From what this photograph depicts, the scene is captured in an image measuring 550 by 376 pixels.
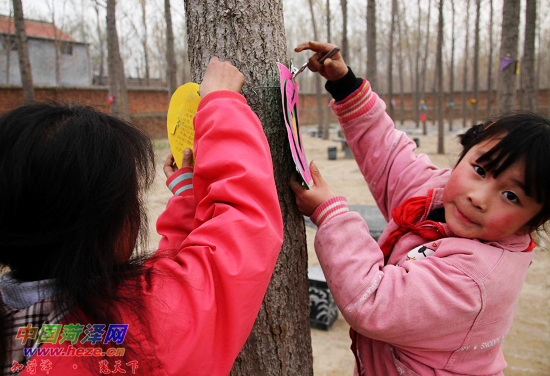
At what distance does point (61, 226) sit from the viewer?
747 mm

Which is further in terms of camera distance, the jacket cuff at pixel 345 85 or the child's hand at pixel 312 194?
the jacket cuff at pixel 345 85

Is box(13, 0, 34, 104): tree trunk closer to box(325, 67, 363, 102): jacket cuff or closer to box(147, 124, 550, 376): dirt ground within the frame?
box(147, 124, 550, 376): dirt ground

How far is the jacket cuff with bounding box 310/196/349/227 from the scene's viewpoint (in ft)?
3.67

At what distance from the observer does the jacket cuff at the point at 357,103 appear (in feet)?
4.57

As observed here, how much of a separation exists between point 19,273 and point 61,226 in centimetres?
14

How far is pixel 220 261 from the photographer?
790mm

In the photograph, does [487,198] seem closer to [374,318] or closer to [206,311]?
[374,318]

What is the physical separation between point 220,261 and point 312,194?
47 centimetres

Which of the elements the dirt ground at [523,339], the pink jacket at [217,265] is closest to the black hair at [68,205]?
the pink jacket at [217,265]

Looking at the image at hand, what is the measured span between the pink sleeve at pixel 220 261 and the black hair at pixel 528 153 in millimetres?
597

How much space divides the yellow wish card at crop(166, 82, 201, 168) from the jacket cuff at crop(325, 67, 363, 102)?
1.64 ft

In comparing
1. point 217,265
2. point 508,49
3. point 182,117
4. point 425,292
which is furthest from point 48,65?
point 425,292

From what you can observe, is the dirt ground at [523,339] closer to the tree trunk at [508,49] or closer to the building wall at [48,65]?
the tree trunk at [508,49]

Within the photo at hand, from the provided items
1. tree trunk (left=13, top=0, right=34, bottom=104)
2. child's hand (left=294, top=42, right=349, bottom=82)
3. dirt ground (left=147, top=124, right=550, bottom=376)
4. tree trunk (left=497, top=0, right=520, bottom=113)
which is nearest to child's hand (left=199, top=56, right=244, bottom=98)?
child's hand (left=294, top=42, right=349, bottom=82)
